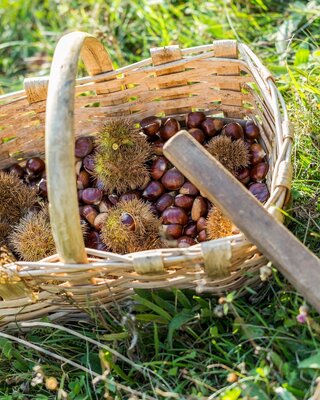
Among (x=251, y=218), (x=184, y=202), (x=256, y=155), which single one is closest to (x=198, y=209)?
(x=184, y=202)

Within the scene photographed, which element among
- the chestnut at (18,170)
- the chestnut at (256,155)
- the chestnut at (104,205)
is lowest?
the chestnut at (104,205)

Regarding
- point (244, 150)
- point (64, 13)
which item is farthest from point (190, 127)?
point (64, 13)

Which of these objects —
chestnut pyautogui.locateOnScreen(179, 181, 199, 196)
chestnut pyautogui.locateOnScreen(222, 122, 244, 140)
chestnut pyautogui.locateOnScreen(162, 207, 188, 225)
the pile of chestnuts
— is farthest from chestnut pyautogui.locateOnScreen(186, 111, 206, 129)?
chestnut pyautogui.locateOnScreen(162, 207, 188, 225)

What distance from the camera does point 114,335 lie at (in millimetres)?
1863

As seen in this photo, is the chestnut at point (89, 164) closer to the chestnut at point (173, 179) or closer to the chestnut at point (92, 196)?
the chestnut at point (92, 196)

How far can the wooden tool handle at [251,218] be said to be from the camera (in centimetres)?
159

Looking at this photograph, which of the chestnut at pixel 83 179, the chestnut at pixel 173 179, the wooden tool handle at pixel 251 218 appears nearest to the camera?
the wooden tool handle at pixel 251 218

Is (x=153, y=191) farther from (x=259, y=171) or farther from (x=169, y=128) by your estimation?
(x=259, y=171)

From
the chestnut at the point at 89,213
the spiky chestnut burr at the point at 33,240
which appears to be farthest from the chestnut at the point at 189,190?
the spiky chestnut burr at the point at 33,240

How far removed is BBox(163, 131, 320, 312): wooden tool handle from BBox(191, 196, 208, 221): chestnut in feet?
1.91

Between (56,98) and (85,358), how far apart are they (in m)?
0.76

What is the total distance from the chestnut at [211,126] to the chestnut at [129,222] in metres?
0.47

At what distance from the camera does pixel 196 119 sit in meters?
2.45

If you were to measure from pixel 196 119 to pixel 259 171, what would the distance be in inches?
13.1
